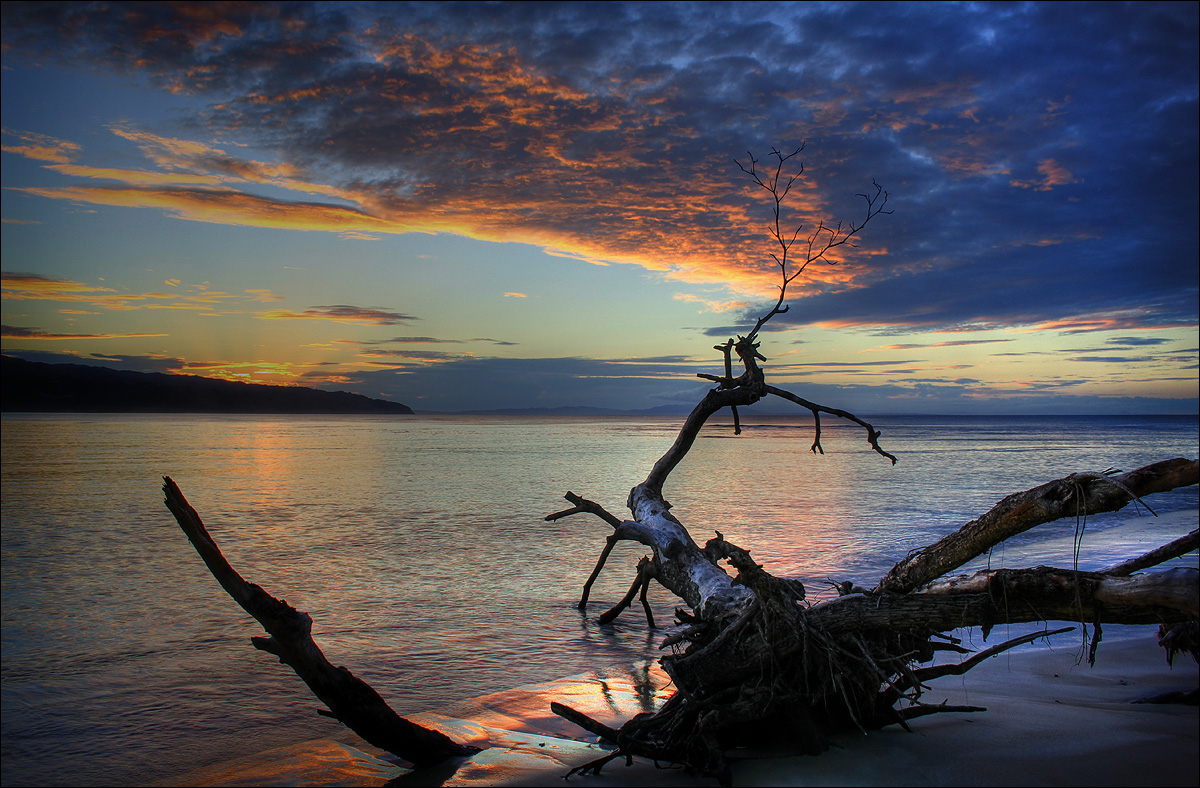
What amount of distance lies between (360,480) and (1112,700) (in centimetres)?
2720

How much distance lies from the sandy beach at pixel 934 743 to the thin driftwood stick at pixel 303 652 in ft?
1.77

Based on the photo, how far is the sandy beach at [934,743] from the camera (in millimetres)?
4203

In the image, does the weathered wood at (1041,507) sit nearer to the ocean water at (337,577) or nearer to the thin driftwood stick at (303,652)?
the thin driftwood stick at (303,652)

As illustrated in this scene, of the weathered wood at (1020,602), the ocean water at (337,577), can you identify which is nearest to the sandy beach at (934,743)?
the ocean water at (337,577)

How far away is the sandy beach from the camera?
4203 mm

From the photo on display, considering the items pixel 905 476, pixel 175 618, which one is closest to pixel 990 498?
pixel 905 476

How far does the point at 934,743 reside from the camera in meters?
4.63

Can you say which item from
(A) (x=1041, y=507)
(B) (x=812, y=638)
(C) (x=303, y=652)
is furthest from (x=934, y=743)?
(C) (x=303, y=652)

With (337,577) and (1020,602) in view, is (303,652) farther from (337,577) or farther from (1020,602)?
(337,577)

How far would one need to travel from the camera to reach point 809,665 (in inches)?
182

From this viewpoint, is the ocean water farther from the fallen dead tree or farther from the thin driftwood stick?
the fallen dead tree

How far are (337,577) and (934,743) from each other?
10.5 m

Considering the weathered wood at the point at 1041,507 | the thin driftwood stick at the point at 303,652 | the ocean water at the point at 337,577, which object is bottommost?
the ocean water at the point at 337,577

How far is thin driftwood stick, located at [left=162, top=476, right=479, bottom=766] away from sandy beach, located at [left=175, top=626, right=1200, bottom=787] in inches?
21.3
